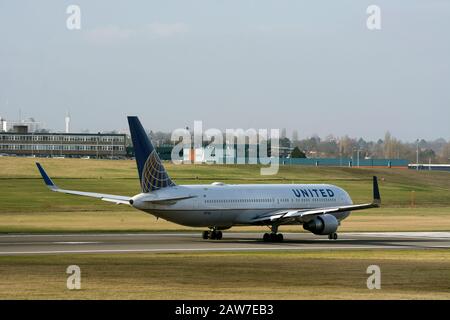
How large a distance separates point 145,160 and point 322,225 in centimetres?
1353

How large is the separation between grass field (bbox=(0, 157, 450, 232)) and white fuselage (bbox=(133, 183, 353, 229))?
1167 cm

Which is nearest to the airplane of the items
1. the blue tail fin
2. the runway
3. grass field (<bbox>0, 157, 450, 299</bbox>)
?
the blue tail fin

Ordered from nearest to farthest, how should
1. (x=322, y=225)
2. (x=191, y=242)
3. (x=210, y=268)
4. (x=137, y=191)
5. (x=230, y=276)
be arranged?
(x=230, y=276) → (x=210, y=268) → (x=191, y=242) → (x=322, y=225) → (x=137, y=191)

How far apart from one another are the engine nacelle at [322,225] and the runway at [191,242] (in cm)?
90

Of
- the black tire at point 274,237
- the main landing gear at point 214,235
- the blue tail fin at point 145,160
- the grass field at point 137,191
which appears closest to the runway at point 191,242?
the black tire at point 274,237

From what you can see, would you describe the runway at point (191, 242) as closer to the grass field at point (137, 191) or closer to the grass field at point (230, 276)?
the grass field at point (230, 276)

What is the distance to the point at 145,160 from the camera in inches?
2562

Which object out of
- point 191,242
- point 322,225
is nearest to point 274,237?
point 322,225

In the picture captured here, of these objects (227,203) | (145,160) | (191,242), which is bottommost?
(191,242)

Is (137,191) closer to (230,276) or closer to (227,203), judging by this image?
(227,203)

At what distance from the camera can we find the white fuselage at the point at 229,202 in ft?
217

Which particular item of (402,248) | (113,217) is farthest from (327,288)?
(113,217)

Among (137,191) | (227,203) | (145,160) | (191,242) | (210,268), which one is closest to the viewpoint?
(210,268)

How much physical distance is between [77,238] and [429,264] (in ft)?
94.8
